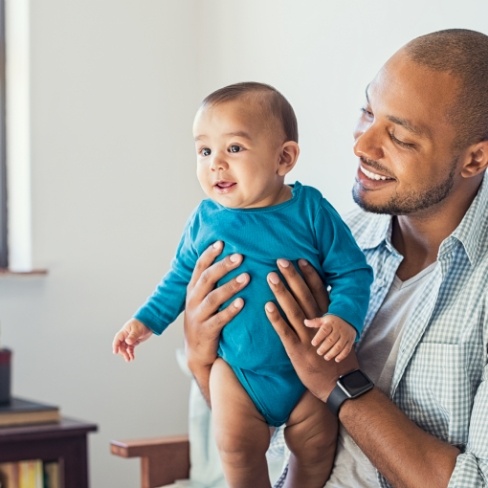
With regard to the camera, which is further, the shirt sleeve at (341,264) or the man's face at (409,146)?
the man's face at (409,146)

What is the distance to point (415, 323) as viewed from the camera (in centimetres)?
166

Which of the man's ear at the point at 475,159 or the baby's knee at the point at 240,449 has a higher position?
the man's ear at the point at 475,159

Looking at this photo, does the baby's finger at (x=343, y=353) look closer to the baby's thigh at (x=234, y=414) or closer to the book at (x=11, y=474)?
the baby's thigh at (x=234, y=414)

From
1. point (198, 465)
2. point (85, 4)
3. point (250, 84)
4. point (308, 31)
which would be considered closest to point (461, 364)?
point (250, 84)

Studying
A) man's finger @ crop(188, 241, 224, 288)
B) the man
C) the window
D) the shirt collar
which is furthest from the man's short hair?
the window

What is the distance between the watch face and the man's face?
0.30 metres

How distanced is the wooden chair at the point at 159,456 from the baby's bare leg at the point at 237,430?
84 centimetres

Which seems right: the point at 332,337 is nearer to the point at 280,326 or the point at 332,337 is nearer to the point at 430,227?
the point at 280,326

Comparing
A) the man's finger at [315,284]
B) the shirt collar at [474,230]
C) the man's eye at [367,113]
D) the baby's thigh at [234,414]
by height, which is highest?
the man's eye at [367,113]

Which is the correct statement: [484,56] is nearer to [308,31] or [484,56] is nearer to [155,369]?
[308,31]

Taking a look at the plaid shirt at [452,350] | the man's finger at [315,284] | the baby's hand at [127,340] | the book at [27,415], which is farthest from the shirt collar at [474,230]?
the book at [27,415]

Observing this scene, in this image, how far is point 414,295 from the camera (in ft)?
5.82

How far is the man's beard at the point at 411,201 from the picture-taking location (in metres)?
1.73

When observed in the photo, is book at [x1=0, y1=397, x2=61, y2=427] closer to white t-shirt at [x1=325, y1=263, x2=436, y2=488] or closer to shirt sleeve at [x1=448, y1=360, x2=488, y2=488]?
white t-shirt at [x1=325, y1=263, x2=436, y2=488]
